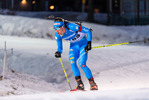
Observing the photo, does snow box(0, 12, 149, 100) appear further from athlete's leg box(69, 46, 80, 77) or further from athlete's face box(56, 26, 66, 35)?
athlete's face box(56, 26, 66, 35)

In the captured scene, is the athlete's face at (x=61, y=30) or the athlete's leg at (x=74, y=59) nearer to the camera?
the athlete's face at (x=61, y=30)

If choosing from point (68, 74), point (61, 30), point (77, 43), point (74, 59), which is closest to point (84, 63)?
point (74, 59)

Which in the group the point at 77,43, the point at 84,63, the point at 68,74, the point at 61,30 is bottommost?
the point at 68,74

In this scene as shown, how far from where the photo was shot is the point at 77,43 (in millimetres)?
7523

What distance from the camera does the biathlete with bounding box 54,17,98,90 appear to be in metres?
7.19

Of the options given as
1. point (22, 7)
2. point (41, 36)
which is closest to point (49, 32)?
point (41, 36)

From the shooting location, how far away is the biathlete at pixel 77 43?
719 cm

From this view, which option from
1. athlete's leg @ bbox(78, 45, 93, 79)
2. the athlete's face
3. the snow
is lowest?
the snow

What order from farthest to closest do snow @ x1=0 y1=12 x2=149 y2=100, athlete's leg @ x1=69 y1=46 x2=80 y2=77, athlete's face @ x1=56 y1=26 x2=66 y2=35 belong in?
athlete's leg @ x1=69 y1=46 x2=80 y2=77, athlete's face @ x1=56 y1=26 x2=66 y2=35, snow @ x1=0 y1=12 x2=149 y2=100

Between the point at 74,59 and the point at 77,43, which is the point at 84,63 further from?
the point at 77,43

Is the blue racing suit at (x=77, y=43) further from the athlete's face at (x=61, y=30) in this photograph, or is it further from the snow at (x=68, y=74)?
the snow at (x=68, y=74)

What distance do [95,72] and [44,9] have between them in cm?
2722

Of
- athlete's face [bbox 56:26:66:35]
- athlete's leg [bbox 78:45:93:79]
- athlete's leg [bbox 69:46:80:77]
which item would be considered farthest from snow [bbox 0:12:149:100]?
athlete's face [bbox 56:26:66:35]

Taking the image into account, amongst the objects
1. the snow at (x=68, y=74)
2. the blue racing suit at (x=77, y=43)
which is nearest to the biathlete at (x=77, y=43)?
the blue racing suit at (x=77, y=43)
